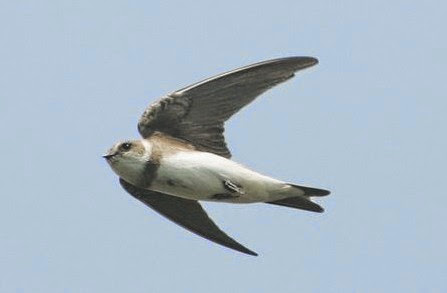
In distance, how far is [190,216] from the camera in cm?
1759

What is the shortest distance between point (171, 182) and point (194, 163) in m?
0.31

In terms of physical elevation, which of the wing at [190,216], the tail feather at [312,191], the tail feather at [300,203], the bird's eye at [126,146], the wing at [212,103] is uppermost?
the wing at [212,103]

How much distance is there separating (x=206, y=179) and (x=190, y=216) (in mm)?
1088

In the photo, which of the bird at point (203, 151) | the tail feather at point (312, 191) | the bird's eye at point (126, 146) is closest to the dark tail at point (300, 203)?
the bird at point (203, 151)

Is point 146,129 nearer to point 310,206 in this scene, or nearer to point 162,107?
point 162,107

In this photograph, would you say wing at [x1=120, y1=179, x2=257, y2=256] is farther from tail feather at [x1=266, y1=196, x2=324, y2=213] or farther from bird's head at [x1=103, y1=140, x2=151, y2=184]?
bird's head at [x1=103, y1=140, x2=151, y2=184]

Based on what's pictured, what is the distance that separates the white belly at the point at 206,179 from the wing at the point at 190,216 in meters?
0.71

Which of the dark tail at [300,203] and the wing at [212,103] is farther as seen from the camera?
the dark tail at [300,203]

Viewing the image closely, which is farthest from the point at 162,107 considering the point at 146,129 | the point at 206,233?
the point at 206,233

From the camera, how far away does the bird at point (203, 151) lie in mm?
16562

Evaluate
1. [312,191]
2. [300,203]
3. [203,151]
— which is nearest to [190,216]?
[203,151]

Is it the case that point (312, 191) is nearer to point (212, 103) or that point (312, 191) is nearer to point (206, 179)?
point (206, 179)

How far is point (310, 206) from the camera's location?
17109 mm

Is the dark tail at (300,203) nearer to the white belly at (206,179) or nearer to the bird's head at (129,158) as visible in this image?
the white belly at (206,179)
